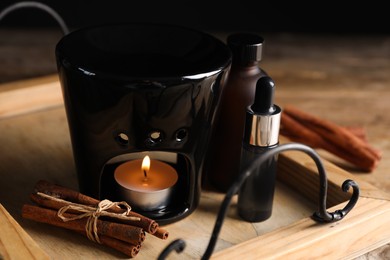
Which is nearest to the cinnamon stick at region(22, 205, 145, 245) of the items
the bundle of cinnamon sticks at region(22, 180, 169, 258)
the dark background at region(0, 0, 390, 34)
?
the bundle of cinnamon sticks at region(22, 180, 169, 258)

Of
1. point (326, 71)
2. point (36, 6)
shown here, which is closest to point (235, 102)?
point (36, 6)

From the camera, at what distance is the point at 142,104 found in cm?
80

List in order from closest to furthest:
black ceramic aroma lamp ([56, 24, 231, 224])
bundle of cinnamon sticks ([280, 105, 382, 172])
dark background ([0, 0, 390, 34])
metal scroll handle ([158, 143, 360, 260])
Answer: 1. metal scroll handle ([158, 143, 360, 260])
2. black ceramic aroma lamp ([56, 24, 231, 224])
3. bundle of cinnamon sticks ([280, 105, 382, 172])
4. dark background ([0, 0, 390, 34])

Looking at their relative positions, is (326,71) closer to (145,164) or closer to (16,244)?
(145,164)

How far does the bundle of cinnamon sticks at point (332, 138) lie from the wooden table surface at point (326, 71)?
2 centimetres

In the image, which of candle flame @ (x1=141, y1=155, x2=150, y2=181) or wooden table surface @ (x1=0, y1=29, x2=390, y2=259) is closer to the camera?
candle flame @ (x1=141, y1=155, x2=150, y2=181)

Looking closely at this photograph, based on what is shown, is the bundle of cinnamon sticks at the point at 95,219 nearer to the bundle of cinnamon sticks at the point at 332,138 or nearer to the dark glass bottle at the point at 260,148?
the dark glass bottle at the point at 260,148

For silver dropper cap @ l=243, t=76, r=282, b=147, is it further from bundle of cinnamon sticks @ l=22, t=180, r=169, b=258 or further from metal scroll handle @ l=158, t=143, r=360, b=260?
bundle of cinnamon sticks @ l=22, t=180, r=169, b=258

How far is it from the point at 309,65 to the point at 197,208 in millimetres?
758

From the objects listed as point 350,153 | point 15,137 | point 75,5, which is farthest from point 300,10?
Answer: point 15,137

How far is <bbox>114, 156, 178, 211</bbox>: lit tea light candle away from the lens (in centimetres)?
89

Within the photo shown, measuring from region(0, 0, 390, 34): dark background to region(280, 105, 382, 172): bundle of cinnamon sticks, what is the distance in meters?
0.79

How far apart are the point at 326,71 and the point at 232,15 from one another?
0.44 metres

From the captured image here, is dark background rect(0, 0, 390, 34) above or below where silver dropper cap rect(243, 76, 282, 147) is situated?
below
